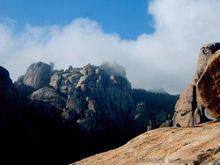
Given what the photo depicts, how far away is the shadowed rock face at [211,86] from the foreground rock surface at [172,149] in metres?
0.64

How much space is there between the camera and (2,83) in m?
137

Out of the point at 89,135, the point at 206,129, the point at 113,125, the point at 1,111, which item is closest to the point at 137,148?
the point at 206,129

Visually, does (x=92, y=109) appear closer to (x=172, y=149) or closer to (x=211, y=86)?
(x=211, y=86)

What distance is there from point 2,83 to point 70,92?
48.9 metres

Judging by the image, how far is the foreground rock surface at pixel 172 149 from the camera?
13.1 meters

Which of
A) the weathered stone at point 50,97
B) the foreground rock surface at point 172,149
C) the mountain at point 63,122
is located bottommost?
the foreground rock surface at point 172,149

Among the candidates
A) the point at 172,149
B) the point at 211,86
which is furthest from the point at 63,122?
the point at 172,149

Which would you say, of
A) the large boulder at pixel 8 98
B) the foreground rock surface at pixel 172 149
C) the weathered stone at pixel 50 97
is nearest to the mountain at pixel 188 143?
the foreground rock surface at pixel 172 149

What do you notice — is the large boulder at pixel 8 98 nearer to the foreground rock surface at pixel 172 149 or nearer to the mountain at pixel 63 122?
Answer: the mountain at pixel 63 122

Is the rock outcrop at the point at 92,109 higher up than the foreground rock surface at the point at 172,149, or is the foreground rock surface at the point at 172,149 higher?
the rock outcrop at the point at 92,109

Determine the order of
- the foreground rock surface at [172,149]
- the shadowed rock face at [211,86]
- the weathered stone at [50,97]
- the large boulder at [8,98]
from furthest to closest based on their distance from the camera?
the weathered stone at [50,97] → the large boulder at [8,98] → the shadowed rock face at [211,86] → the foreground rock surface at [172,149]

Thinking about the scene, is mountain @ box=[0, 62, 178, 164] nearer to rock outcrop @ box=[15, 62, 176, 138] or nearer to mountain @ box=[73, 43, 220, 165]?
rock outcrop @ box=[15, 62, 176, 138]

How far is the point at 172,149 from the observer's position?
1466cm

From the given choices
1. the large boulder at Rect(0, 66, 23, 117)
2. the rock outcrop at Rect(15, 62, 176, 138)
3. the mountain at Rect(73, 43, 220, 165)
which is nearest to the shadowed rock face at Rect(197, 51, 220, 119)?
the mountain at Rect(73, 43, 220, 165)
